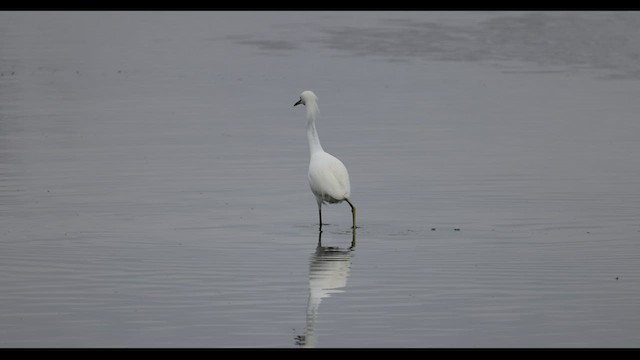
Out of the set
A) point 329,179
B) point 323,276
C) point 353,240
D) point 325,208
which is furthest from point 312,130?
point 323,276

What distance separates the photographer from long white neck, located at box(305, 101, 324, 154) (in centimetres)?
1825

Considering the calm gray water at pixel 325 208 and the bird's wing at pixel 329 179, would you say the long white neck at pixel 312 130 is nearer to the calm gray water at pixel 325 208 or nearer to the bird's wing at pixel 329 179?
the bird's wing at pixel 329 179

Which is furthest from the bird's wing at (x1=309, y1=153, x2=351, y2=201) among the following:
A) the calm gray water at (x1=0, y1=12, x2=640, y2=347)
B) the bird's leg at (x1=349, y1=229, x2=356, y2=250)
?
the bird's leg at (x1=349, y1=229, x2=356, y2=250)

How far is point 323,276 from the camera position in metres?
14.2

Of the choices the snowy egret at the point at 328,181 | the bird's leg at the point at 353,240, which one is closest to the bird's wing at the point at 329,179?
the snowy egret at the point at 328,181

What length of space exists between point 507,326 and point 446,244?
12.7 feet

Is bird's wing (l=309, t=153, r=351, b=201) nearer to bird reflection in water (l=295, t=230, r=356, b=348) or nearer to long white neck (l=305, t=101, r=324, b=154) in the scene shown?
long white neck (l=305, t=101, r=324, b=154)

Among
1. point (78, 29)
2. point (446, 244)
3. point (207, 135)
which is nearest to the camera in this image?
Answer: point (446, 244)

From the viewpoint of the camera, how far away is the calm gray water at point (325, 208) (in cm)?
1240

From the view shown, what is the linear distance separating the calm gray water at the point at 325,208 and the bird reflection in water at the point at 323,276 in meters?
0.03

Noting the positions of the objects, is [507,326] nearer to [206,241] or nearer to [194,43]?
[206,241]

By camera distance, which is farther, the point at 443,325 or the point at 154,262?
the point at 154,262

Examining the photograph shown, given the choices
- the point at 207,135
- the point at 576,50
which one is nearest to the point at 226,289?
the point at 207,135

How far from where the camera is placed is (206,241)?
16188mm
